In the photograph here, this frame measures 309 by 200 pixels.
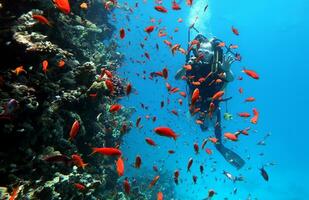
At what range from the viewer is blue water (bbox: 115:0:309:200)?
50062 millimetres

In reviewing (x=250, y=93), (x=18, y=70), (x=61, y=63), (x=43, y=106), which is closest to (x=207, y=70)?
(x=61, y=63)

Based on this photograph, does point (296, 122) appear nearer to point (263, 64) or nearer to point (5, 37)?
point (263, 64)

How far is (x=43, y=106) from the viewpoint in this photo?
5.75 metres

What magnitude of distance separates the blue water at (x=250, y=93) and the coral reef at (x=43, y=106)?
63.6 feet

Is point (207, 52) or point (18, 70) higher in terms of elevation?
point (18, 70)

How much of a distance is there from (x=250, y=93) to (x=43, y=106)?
13443 cm

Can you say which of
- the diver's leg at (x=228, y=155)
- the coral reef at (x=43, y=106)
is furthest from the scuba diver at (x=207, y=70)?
the coral reef at (x=43, y=106)

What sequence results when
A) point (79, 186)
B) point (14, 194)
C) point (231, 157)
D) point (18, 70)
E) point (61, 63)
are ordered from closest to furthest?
1. point (14, 194)
2. point (18, 70)
3. point (79, 186)
4. point (61, 63)
5. point (231, 157)

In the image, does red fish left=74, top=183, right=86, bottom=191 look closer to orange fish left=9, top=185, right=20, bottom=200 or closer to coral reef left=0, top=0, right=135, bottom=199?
coral reef left=0, top=0, right=135, bottom=199

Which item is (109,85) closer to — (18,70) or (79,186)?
(18,70)

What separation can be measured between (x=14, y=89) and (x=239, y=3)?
224ft

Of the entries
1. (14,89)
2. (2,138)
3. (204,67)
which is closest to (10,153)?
(2,138)

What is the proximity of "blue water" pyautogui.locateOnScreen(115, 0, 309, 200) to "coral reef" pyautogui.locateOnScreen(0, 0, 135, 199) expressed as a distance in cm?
1937

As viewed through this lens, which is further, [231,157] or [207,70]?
[231,157]
